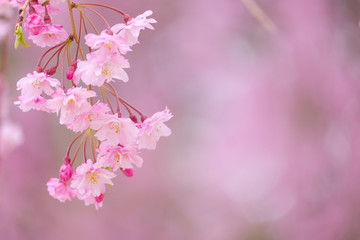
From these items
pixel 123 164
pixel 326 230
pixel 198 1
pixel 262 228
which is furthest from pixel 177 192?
pixel 123 164

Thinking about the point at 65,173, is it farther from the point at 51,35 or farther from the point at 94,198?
the point at 51,35

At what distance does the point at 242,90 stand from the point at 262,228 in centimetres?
84

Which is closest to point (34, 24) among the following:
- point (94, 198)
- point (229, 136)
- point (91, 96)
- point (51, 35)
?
point (51, 35)

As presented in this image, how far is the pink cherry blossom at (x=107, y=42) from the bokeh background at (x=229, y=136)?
2244 millimetres

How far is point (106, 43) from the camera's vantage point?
1.98ft

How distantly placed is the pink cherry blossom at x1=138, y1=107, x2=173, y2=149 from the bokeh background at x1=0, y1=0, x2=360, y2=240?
7.13 ft

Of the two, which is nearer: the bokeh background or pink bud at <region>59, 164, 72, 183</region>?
pink bud at <region>59, 164, 72, 183</region>

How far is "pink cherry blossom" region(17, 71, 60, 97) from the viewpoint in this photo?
640 mm

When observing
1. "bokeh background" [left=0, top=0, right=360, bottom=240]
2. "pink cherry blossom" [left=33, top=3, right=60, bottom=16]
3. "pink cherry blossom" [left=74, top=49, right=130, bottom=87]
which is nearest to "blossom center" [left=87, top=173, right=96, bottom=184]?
"pink cherry blossom" [left=74, top=49, right=130, bottom=87]

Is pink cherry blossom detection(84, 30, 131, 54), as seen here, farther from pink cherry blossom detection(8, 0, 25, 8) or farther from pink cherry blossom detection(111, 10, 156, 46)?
pink cherry blossom detection(8, 0, 25, 8)

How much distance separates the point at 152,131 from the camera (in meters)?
0.68

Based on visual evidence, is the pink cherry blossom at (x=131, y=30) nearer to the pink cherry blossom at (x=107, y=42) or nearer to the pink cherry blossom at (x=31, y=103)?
the pink cherry blossom at (x=107, y=42)

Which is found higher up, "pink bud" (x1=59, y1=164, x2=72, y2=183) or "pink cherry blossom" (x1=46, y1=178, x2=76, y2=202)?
"pink bud" (x1=59, y1=164, x2=72, y2=183)

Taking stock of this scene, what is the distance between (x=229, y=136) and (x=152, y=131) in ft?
8.61
